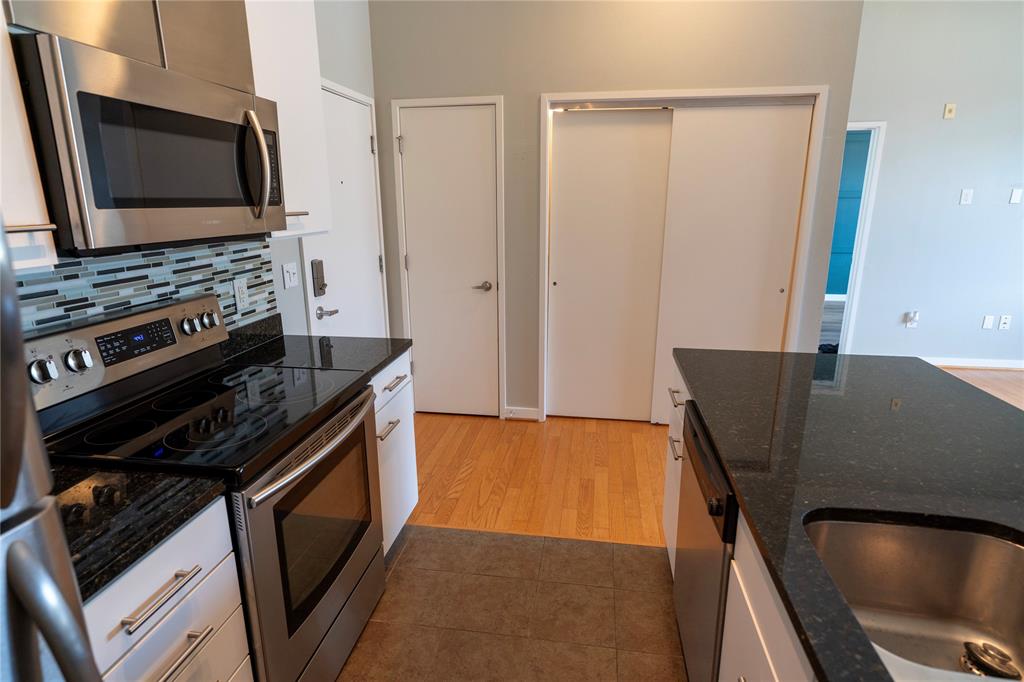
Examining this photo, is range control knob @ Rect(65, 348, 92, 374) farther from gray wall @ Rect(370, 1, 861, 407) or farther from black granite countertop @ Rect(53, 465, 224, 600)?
gray wall @ Rect(370, 1, 861, 407)

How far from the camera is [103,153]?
1.10 metres

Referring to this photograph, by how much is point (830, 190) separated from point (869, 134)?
6.29 ft

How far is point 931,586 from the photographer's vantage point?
1.00 metres

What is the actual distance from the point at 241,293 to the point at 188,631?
4.21 feet

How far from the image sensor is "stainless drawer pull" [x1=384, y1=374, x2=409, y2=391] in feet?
6.50

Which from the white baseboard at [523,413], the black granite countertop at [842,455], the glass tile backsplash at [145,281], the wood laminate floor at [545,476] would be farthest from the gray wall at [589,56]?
the black granite countertop at [842,455]

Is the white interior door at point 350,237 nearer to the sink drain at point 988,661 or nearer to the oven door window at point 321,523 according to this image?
the oven door window at point 321,523

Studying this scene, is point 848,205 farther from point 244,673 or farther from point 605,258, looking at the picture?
point 244,673

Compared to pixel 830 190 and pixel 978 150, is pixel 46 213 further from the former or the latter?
pixel 978 150

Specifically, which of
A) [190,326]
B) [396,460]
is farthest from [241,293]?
[396,460]

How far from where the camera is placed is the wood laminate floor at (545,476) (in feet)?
8.07

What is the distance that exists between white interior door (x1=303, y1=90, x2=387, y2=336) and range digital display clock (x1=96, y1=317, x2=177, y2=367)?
37.0 inches

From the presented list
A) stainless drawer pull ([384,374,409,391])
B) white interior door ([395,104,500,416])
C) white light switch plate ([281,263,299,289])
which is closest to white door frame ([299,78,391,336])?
white interior door ([395,104,500,416])

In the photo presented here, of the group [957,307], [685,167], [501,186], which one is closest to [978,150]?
[957,307]
